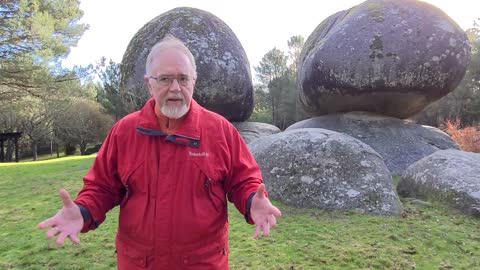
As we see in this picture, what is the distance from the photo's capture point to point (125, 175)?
2.35 m

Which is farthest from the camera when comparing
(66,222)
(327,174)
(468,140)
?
(468,140)

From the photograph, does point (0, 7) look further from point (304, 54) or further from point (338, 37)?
point (338, 37)

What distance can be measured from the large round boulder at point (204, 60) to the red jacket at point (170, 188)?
688 cm

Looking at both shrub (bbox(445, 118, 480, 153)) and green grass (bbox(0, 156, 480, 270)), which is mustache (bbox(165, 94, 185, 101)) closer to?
green grass (bbox(0, 156, 480, 270))

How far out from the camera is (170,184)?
7.37 ft

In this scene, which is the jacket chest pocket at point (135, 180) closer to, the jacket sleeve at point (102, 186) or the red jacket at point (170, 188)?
the red jacket at point (170, 188)

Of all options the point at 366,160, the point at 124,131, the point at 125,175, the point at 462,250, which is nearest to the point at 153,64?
the point at 124,131

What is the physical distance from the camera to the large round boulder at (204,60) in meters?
9.31

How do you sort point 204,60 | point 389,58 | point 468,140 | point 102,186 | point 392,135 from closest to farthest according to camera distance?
1. point 102,186
2. point 389,58
3. point 392,135
4. point 204,60
5. point 468,140

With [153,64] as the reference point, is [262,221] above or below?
below

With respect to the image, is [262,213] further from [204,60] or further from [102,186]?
[204,60]

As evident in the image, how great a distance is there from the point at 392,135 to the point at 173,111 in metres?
7.57

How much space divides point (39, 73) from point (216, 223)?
56.3 ft

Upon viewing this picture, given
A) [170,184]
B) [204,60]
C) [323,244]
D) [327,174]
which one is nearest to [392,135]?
[327,174]
